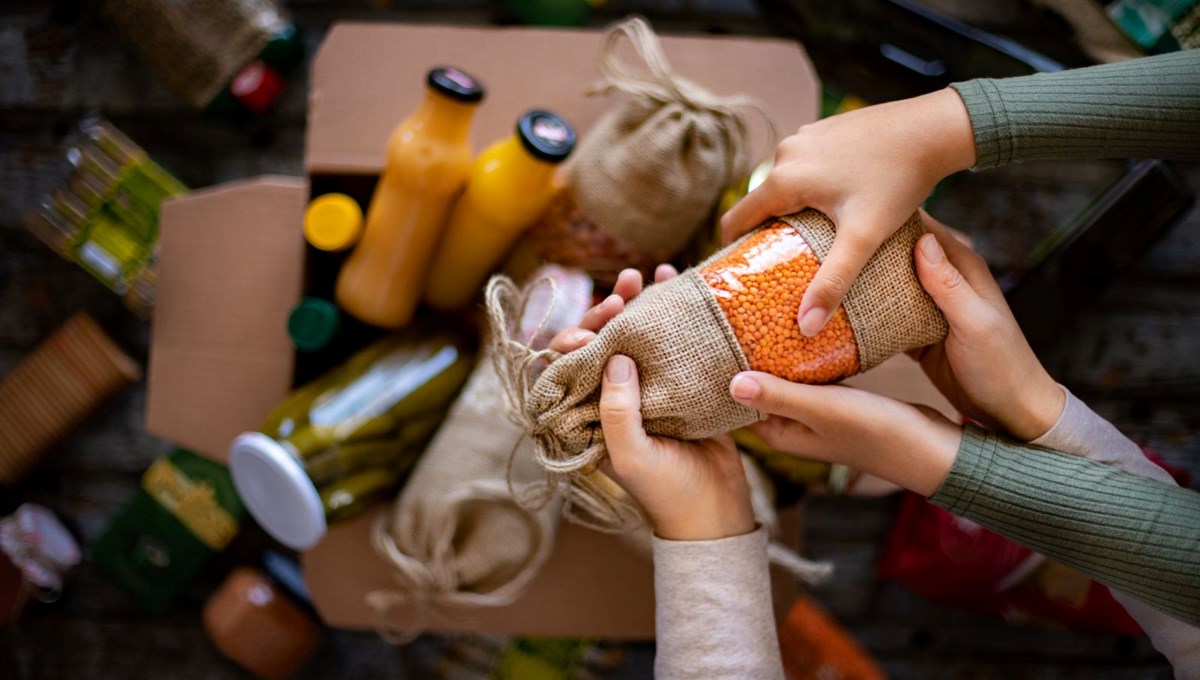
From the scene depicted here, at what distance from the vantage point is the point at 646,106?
0.74 m

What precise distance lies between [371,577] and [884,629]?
73cm

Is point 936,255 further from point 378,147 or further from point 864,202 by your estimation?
point 378,147

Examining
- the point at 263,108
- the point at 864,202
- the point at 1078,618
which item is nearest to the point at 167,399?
the point at 263,108

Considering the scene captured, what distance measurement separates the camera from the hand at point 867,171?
510mm

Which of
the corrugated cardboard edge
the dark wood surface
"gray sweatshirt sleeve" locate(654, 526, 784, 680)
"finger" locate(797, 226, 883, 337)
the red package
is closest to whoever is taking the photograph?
"finger" locate(797, 226, 883, 337)

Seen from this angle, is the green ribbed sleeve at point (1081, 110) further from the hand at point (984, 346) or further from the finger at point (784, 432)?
the finger at point (784, 432)

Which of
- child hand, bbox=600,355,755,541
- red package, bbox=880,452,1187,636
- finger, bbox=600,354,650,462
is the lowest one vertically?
red package, bbox=880,452,1187,636

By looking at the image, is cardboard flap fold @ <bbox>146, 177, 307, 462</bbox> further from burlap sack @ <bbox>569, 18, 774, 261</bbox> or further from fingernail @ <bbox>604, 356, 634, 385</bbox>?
fingernail @ <bbox>604, 356, 634, 385</bbox>

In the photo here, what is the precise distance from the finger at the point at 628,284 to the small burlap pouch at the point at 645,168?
157 mm

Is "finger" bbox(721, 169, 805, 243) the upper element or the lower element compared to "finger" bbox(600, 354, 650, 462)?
upper

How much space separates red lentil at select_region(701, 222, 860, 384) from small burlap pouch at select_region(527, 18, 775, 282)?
211mm

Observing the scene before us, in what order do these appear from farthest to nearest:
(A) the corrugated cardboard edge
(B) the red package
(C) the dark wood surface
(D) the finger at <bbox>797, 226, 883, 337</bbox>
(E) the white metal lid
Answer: (C) the dark wood surface → (B) the red package → (A) the corrugated cardboard edge → (E) the white metal lid → (D) the finger at <bbox>797, 226, 883, 337</bbox>

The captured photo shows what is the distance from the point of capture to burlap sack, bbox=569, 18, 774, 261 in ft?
2.36

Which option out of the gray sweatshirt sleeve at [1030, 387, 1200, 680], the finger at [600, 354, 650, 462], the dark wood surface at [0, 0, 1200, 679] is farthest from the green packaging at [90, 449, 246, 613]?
the gray sweatshirt sleeve at [1030, 387, 1200, 680]
